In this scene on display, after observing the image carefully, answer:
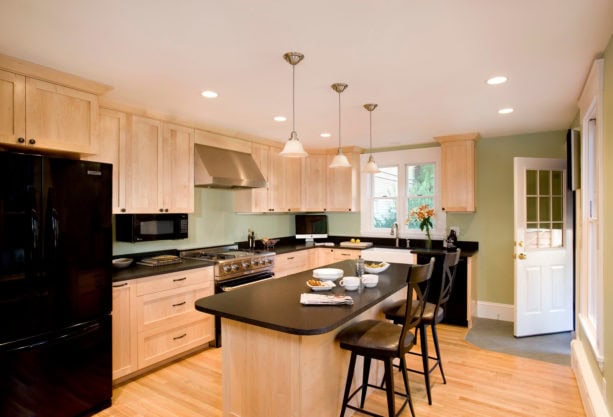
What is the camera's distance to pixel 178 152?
3.91m

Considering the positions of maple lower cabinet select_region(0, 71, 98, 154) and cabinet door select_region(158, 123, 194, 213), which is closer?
maple lower cabinet select_region(0, 71, 98, 154)

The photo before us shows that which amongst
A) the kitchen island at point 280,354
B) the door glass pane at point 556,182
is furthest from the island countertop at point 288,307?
the door glass pane at point 556,182

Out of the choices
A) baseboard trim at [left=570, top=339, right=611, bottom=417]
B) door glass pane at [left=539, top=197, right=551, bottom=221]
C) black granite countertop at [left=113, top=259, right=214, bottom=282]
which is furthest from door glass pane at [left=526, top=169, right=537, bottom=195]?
black granite countertop at [left=113, top=259, right=214, bottom=282]

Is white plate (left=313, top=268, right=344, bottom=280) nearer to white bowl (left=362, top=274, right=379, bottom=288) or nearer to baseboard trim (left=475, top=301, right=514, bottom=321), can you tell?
white bowl (left=362, top=274, right=379, bottom=288)

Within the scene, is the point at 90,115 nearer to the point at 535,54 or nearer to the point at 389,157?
the point at 535,54

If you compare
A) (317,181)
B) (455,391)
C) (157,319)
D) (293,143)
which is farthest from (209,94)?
(455,391)

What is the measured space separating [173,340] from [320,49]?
2910mm

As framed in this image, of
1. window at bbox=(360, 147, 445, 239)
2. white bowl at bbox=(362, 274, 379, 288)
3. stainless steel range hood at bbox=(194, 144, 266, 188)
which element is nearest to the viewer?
white bowl at bbox=(362, 274, 379, 288)

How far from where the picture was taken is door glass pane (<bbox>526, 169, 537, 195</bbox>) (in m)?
4.24

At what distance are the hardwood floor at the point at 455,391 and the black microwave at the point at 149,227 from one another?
1.28 metres

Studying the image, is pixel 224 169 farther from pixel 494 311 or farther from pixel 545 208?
pixel 494 311

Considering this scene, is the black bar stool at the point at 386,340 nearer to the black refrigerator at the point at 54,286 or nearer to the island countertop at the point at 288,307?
Answer: the island countertop at the point at 288,307

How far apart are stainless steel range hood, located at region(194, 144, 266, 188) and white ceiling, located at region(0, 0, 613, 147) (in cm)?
63

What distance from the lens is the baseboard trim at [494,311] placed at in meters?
4.85
